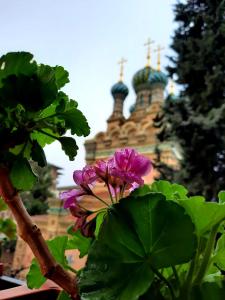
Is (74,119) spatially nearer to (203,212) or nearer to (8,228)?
(203,212)

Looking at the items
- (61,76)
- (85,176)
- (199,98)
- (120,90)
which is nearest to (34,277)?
(85,176)

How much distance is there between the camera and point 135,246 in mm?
333

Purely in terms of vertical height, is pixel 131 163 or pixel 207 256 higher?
pixel 131 163

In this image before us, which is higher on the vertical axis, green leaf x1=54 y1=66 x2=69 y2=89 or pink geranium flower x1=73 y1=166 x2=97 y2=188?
green leaf x1=54 y1=66 x2=69 y2=89

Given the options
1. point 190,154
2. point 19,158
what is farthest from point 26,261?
point 19,158

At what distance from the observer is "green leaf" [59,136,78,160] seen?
427mm

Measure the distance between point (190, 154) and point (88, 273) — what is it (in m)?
4.03

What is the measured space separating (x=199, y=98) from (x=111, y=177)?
4.37 meters

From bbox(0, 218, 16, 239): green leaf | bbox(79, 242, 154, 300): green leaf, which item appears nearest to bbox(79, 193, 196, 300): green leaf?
bbox(79, 242, 154, 300): green leaf

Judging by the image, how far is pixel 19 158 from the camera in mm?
386

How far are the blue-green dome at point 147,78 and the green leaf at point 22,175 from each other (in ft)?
34.1

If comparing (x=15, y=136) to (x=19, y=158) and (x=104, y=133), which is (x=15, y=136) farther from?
(x=104, y=133)

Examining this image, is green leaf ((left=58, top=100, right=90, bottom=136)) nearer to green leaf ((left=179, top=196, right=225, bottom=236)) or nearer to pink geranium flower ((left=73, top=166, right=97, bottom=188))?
pink geranium flower ((left=73, top=166, right=97, bottom=188))

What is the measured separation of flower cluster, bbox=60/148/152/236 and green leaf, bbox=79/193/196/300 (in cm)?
6
